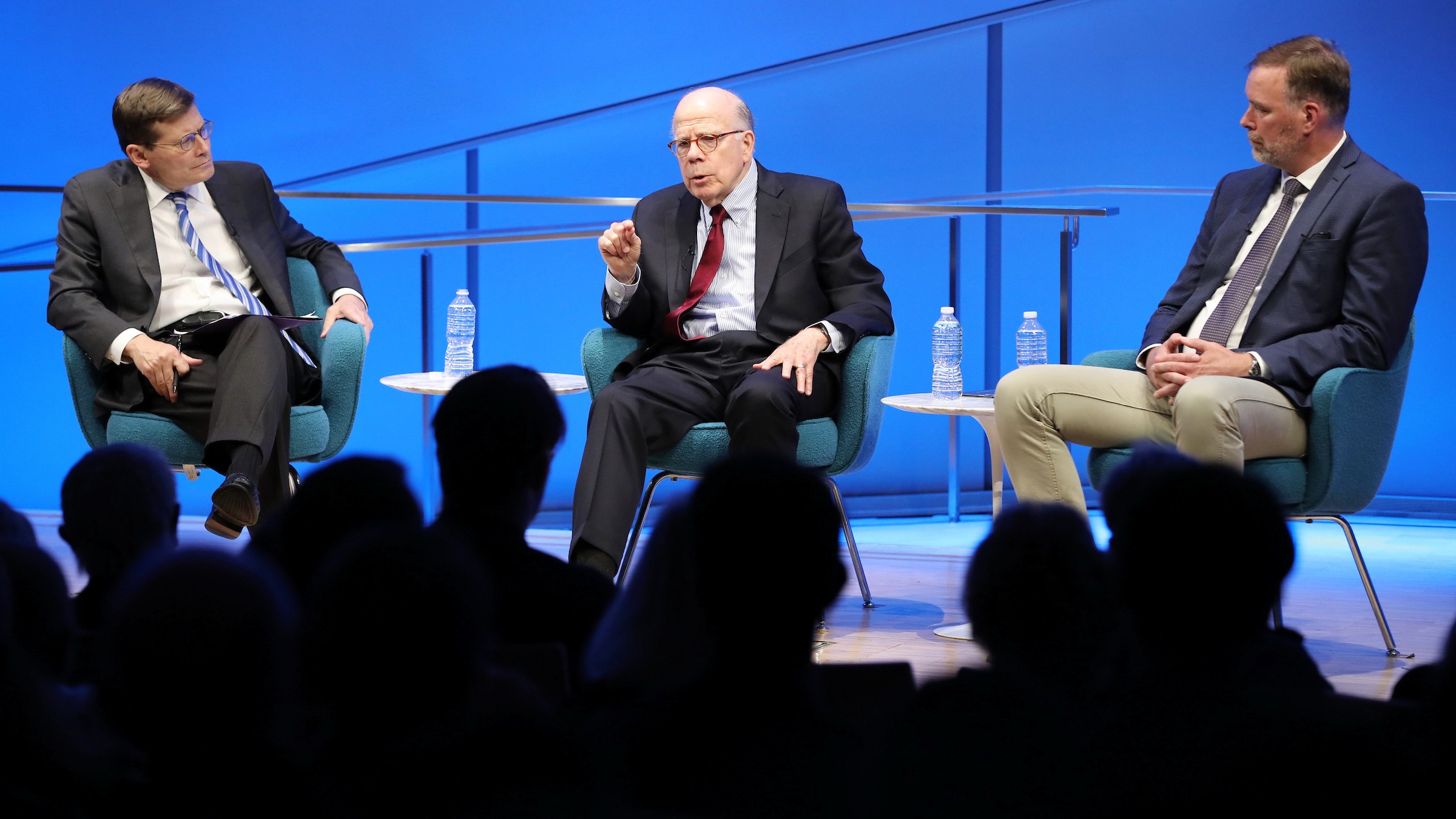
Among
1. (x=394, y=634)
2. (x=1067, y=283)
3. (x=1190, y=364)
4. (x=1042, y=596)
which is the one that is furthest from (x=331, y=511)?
(x=1067, y=283)

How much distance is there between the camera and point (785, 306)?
9.61 ft

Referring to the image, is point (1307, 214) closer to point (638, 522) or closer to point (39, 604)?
point (638, 522)

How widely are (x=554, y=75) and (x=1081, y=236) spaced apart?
1.98 m

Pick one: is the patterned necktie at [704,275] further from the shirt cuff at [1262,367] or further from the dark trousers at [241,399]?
the shirt cuff at [1262,367]

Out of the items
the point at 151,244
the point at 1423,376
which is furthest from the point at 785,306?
the point at 1423,376

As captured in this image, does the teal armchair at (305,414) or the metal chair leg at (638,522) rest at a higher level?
the teal armchair at (305,414)

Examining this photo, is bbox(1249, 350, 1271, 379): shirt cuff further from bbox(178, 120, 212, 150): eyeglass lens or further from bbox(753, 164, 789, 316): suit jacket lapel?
bbox(178, 120, 212, 150): eyeglass lens

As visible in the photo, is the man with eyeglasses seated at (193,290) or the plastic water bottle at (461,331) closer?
the man with eyeglasses seated at (193,290)

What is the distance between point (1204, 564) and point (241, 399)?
2.22 m

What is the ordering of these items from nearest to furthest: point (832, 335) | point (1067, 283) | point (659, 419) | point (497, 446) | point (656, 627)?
point (656, 627), point (497, 446), point (659, 419), point (832, 335), point (1067, 283)

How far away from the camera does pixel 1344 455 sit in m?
2.39

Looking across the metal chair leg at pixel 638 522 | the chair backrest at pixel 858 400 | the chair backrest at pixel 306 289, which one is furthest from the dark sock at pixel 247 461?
the chair backrest at pixel 858 400

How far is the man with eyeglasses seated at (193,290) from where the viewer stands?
2727 millimetres

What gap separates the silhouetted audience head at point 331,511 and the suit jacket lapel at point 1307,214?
1.95 meters
